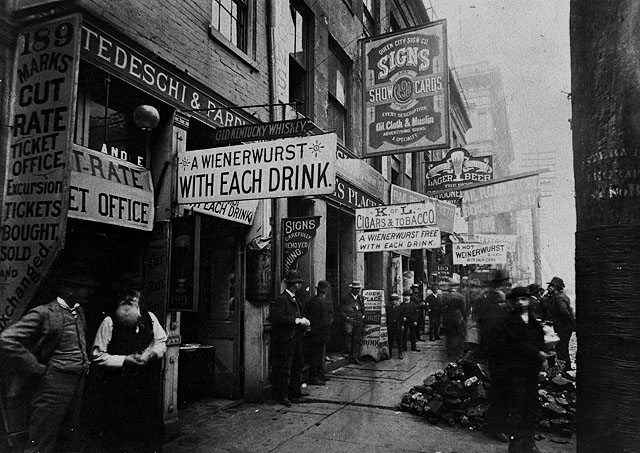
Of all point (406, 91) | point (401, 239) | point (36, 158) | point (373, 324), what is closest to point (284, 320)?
point (401, 239)

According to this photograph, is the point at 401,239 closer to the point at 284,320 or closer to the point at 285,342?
the point at 284,320

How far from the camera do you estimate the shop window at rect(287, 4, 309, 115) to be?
10.8m

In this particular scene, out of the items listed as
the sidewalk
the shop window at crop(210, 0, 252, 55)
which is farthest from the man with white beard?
the shop window at crop(210, 0, 252, 55)

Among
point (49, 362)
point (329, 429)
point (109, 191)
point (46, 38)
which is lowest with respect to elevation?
point (329, 429)

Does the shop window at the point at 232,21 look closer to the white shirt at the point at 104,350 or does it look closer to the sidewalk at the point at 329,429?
the white shirt at the point at 104,350

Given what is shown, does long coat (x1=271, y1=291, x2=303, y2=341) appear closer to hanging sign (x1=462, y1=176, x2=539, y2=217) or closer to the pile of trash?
the pile of trash

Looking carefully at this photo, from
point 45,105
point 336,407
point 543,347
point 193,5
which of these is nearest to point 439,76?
point 193,5

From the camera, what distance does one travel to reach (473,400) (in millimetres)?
6961

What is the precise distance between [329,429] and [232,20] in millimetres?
6730

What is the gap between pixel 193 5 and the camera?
708 centimetres

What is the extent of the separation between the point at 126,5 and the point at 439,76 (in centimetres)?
559

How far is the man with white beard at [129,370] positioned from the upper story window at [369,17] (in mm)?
12721

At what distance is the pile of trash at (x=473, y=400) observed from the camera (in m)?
6.48

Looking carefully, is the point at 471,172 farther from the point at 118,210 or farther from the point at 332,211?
the point at 118,210
